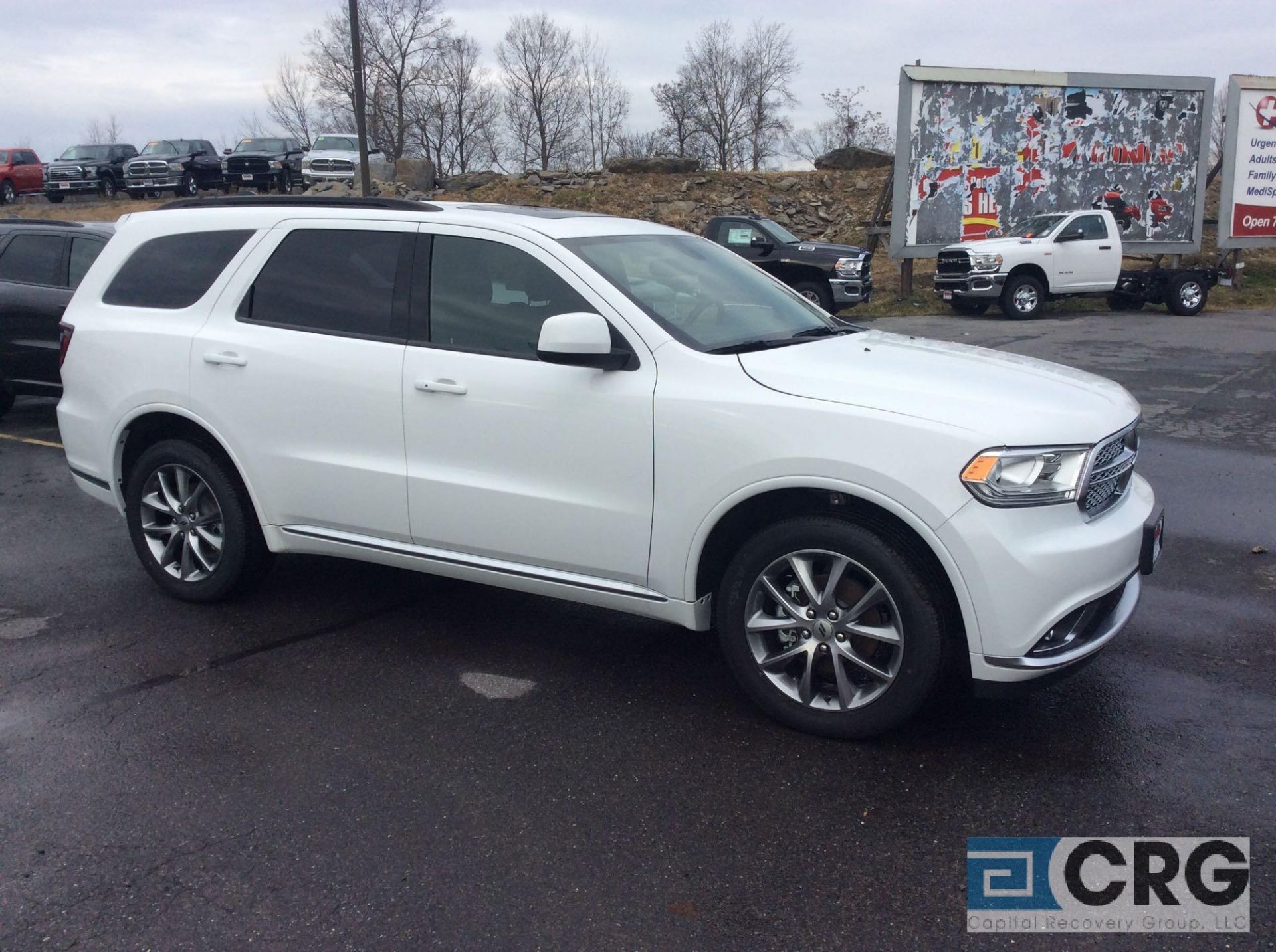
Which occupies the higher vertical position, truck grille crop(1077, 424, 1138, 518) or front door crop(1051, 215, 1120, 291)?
front door crop(1051, 215, 1120, 291)

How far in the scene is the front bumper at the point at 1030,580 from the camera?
3361mm

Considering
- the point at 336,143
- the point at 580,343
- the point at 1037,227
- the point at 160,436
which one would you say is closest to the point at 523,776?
the point at 580,343

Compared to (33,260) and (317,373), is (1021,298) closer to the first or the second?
(33,260)

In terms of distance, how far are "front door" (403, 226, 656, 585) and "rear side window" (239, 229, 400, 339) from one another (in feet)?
0.58

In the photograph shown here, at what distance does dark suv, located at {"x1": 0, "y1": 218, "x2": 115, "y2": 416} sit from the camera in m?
9.37

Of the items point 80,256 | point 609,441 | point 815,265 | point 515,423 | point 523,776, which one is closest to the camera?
point 523,776

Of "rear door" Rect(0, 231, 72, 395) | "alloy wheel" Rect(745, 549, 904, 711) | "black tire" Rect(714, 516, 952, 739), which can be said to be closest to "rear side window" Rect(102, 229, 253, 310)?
"black tire" Rect(714, 516, 952, 739)

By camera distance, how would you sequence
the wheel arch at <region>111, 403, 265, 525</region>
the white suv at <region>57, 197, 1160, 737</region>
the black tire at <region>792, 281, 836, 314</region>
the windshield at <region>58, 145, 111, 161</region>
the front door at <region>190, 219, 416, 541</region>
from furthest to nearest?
the windshield at <region>58, 145, 111, 161</region> → the black tire at <region>792, 281, 836, 314</region> → the wheel arch at <region>111, 403, 265, 525</region> → the front door at <region>190, 219, 416, 541</region> → the white suv at <region>57, 197, 1160, 737</region>

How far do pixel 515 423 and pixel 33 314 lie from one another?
7.21m

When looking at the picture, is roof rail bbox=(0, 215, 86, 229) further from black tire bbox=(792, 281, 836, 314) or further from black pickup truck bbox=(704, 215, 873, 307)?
black tire bbox=(792, 281, 836, 314)

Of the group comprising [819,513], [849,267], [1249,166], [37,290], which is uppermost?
[1249,166]

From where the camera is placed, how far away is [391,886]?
9.87 feet

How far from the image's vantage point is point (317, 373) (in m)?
4.61

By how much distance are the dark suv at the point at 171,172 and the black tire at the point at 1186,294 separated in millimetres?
26923
